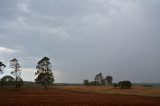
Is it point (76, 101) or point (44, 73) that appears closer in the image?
point (76, 101)

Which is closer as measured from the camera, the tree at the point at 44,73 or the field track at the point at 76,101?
the field track at the point at 76,101

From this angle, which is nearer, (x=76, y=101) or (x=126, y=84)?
(x=76, y=101)

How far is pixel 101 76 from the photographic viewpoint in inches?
6688

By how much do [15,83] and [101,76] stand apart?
82.0 meters

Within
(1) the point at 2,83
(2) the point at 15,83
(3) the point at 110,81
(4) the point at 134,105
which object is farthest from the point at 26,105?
(3) the point at 110,81

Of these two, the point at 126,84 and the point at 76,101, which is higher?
the point at 126,84

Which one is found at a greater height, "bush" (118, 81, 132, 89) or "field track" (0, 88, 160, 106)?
"bush" (118, 81, 132, 89)

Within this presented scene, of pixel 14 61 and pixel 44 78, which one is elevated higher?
pixel 14 61

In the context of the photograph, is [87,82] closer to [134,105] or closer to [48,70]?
[48,70]

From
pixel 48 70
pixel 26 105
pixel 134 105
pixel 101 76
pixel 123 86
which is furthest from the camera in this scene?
pixel 101 76

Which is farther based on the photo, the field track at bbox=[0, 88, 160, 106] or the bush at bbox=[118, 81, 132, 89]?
the bush at bbox=[118, 81, 132, 89]

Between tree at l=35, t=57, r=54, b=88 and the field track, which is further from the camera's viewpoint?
tree at l=35, t=57, r=54, b=88

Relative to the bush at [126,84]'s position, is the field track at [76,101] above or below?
below

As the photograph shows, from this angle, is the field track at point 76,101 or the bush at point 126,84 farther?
the bush at point 126,84
